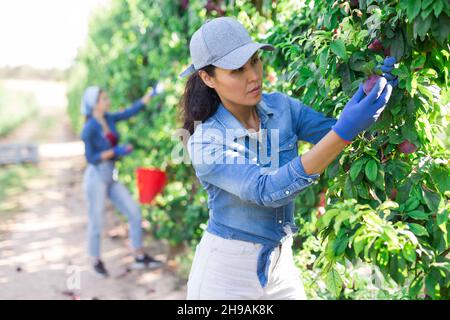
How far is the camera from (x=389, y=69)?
190cm

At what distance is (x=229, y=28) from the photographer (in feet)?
7.11

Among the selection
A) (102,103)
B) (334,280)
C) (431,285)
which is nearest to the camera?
(431,285)

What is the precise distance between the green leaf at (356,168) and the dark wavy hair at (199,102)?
579 millimetres

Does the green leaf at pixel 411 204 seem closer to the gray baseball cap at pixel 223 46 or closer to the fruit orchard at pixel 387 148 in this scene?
the fruit orchard at pixel 387 148

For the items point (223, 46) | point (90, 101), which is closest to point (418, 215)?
point (223, 46)

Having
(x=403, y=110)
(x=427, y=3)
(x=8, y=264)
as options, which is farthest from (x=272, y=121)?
(x=8, y=264)

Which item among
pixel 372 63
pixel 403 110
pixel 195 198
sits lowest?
pixel 195 198

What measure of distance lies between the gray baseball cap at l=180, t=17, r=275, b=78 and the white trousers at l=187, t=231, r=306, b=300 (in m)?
0.63

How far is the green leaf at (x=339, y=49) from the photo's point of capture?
1962 millimetres

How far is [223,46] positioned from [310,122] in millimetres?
454

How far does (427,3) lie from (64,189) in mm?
8873

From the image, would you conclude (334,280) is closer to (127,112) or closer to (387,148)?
(387,148)

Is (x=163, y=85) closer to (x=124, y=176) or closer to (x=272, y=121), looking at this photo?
(x=124, y=176)

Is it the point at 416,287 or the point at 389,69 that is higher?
the point at 389,69
